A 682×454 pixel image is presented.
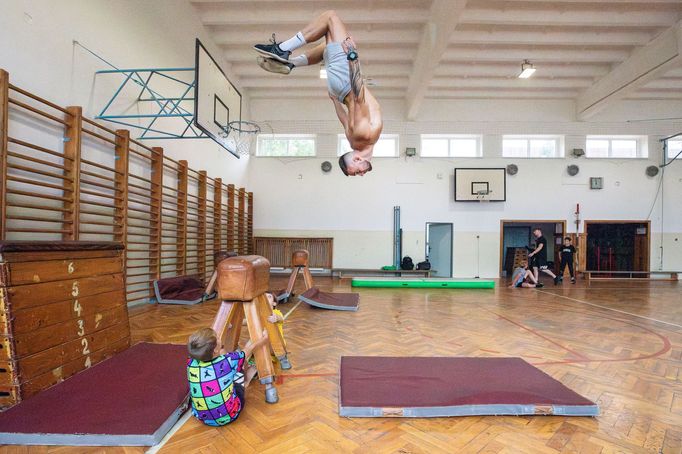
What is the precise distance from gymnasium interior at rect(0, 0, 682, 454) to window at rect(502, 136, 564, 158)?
7 cm

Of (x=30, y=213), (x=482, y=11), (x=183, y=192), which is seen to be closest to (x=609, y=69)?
(x=482, y=11)

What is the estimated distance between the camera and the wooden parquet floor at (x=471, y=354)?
176cm

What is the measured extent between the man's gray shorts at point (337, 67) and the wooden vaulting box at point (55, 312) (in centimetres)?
213

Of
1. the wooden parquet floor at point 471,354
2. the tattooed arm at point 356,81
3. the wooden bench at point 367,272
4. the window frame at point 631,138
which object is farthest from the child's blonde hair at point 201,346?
the window frame at point 631,138

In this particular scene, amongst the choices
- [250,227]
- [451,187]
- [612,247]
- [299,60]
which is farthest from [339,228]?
A: [612,247]

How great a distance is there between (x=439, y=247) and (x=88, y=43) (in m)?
→ 9.73

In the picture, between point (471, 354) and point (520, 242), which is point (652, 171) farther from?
point (471, 354)

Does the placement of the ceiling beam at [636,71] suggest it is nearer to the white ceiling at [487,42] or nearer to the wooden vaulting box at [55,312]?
the white ceiling at [487,42]

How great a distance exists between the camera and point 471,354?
3.13 meters

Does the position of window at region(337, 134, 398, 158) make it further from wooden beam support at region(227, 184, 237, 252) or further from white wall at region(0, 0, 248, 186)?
white wall at region(0, 0, 248, 186)

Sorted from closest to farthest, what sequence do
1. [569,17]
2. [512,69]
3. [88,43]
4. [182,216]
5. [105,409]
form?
[105,409]
[88,43]
[182,216]
[569,17]
[512,69]

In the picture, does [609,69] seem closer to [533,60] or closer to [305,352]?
[533,60]

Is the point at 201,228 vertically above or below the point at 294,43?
below

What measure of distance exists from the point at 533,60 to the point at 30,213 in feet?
32.7
